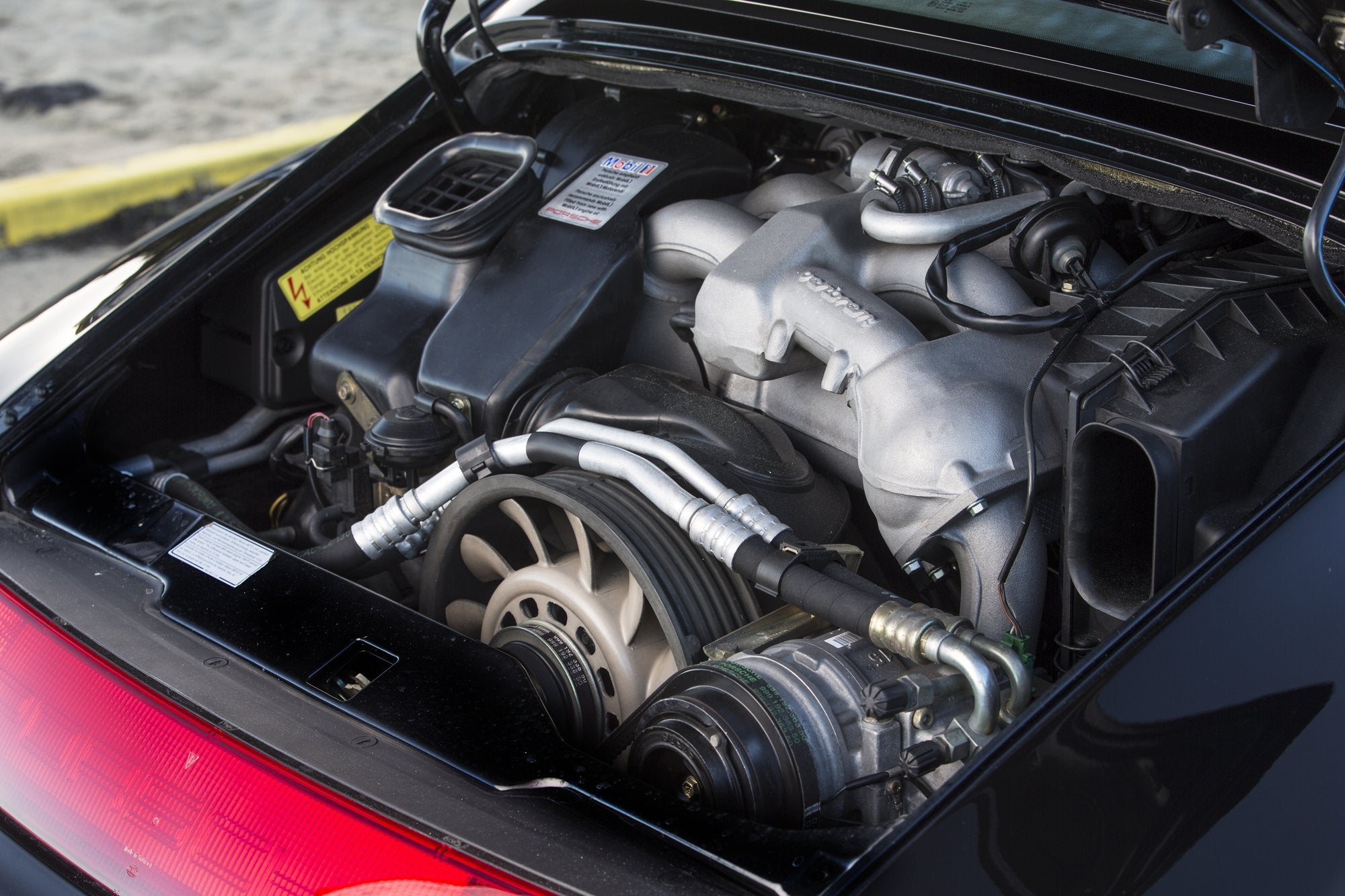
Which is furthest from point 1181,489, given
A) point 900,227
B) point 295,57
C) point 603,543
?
point 295,57

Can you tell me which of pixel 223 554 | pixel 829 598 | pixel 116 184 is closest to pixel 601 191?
Result: pixel 223 554

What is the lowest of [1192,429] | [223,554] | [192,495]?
[192,495]

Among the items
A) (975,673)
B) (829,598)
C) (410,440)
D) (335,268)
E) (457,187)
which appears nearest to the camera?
(975,673)

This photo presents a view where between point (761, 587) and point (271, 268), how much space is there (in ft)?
3.40

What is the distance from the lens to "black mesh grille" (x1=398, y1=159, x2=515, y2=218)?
5.88 ft

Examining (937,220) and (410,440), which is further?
(410,440)

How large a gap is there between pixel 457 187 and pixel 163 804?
98 cm

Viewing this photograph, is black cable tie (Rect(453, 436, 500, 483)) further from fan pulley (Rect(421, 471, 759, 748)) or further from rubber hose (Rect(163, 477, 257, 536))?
rubber hose (Rect(163, 477, 257, 536))

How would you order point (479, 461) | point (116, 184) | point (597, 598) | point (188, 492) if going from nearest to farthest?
point (597, 598) < point (479, 461) < point (188, 492) < point (116, 184)

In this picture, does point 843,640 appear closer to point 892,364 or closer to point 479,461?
point 892,364

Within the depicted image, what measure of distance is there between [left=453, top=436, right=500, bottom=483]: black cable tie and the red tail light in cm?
41

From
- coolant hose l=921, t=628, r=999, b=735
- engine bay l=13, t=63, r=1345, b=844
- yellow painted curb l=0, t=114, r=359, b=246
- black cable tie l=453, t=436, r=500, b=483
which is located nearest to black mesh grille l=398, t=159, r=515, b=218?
engine bay l=13, t=63, r=1345, b=844

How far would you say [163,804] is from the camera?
1.15 meters

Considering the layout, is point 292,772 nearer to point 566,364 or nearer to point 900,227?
point 566,364
